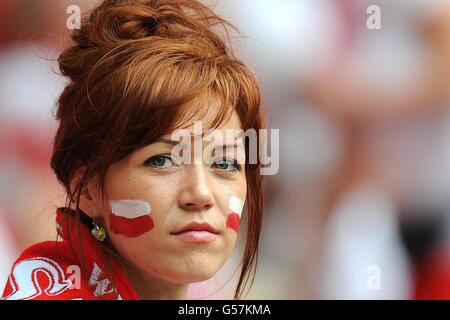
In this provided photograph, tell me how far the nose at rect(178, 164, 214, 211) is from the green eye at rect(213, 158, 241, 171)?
2.4 inches

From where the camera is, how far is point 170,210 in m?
1.41

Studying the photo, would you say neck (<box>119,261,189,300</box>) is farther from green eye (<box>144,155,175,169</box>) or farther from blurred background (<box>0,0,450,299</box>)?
blurred background (<box>0,0,450,299</box>)

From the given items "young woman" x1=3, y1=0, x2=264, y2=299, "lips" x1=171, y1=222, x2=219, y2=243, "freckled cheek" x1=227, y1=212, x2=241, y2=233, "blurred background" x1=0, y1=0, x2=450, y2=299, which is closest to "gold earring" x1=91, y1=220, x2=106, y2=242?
"young woman" x1=3, y1=0, x2=264, y2=299

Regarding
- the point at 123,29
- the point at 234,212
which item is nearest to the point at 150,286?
the point at 234,212

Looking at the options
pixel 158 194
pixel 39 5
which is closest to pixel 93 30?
pixel 158 194

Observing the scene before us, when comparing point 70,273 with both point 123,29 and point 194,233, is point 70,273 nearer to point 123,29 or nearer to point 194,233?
point 194,233

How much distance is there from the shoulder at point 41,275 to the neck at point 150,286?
0.15m

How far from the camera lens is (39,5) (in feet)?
6.61

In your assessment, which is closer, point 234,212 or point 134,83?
point 134,83

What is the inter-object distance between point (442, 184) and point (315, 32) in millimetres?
755

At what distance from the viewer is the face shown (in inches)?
55.3

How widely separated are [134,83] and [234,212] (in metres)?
0.39

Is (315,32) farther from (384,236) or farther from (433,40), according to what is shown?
(384,236)

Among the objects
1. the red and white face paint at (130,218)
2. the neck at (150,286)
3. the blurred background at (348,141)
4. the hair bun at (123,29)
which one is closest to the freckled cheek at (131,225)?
the red and white face paint at (130,218)
